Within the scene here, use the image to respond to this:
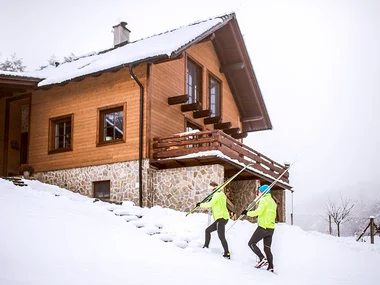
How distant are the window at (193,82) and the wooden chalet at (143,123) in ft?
0.15

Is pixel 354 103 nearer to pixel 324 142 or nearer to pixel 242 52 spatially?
pixel 324 142

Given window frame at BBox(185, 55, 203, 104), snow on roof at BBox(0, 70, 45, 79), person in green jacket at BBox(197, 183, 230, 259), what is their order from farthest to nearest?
1. window frame at BBox(185, 55, 203, 104)
2. snow on roof at BBox(0, 70, 45, 79)
3. person in green jacket at BBox(197, 183, 230, 259)

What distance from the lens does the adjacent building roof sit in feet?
53.8

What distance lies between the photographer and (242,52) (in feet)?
69.0

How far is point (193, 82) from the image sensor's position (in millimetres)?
19734

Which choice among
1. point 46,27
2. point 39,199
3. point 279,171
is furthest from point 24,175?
A: point 46,27

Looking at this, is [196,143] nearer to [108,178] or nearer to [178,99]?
[178,99]

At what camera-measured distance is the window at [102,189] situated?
677 inches

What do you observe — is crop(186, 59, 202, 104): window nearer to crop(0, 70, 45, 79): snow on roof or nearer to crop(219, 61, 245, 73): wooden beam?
crop(219, 61, 245, 73): wooden beam

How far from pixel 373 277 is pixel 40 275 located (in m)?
7.67

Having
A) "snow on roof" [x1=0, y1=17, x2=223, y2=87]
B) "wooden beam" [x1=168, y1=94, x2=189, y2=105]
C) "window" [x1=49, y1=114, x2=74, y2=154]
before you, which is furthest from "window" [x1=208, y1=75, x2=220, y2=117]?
"window" [x1=49, y1=114, x2=74, y2=154]

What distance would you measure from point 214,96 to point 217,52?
1.92 meters

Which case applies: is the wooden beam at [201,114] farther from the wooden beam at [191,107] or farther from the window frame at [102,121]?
the window frame at [102,121]

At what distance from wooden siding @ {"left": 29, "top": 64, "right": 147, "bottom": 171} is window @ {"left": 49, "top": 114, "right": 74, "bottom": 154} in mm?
195
